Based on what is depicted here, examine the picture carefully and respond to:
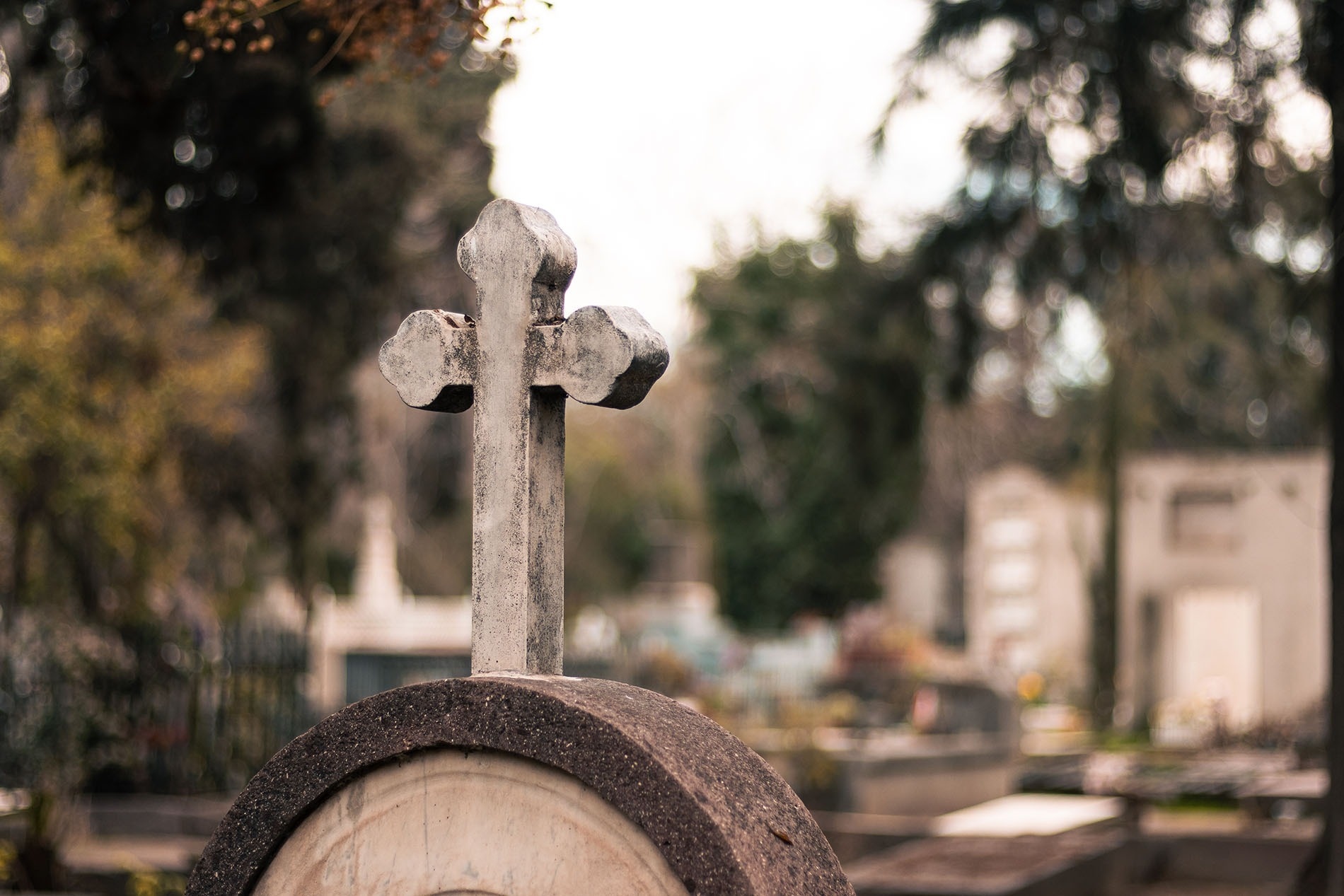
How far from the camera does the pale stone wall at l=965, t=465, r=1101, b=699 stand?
87.6 feet

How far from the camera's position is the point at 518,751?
310 cm

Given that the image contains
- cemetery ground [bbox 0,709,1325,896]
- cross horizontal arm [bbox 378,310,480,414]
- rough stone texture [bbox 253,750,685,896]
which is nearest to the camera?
rough stone texture [bbox 253,750,685,896]

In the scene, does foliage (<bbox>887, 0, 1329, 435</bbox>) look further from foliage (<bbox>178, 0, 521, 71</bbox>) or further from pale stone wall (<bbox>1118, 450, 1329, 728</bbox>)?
pale stone wall (<bbox>1118, 450, 1329, 728</bbox>)

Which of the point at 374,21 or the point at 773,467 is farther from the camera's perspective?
the point at 773,467

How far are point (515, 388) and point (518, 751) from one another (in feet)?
2.76

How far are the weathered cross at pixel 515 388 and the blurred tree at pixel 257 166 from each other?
331 cm

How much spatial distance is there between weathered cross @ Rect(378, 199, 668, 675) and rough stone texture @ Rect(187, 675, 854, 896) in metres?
0.22

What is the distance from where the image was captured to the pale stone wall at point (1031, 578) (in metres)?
26.7

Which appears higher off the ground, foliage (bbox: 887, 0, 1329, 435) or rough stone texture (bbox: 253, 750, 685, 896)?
foliage (bbox: 887, 0, 1329, 435)

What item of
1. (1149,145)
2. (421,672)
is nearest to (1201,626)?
(421,672)

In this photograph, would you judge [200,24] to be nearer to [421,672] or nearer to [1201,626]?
[421,672]

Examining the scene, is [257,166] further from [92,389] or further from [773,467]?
[773,467]

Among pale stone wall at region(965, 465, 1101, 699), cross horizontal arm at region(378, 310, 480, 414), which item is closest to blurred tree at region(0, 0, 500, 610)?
cross horizontal arm at region(378, 310, 480, 414)

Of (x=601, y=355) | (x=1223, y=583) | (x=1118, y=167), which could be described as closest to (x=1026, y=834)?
(x=1118, y=167)
